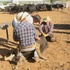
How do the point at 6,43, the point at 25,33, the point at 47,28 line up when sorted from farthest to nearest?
the point at 6,43 < the point at 47,28 < the point at 25,33

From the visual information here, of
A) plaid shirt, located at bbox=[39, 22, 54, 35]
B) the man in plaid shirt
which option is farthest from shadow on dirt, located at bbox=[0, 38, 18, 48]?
the man in plaid shirt

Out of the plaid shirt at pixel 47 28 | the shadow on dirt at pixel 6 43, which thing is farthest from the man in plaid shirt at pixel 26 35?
the plaid shirt at pixel 47 28

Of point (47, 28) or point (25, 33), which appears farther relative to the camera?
point (47, 28)

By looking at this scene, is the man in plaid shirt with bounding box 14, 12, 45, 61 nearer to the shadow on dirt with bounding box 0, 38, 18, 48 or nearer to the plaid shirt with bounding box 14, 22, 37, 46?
the plaid shirt with bounding box 14, 22, 37, 46

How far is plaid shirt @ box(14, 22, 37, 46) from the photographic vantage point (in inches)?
316

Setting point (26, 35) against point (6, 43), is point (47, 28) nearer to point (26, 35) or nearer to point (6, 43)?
point (6, 43)

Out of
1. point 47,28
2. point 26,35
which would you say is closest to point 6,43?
point 47,28

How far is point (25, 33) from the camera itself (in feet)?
26.6

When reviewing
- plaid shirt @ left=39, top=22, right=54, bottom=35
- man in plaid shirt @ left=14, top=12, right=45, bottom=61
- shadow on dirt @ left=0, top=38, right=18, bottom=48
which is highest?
man in plaid shirt @ left=14, top=12, right=45, bottom=61

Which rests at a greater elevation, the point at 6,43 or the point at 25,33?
the point at 25,33

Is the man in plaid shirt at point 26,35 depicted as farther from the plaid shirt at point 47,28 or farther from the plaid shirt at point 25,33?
the plaid shirt at point 47,28

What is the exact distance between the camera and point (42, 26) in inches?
420

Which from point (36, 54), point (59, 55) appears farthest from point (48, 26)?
point (36, 54)

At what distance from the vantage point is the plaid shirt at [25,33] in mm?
8039
